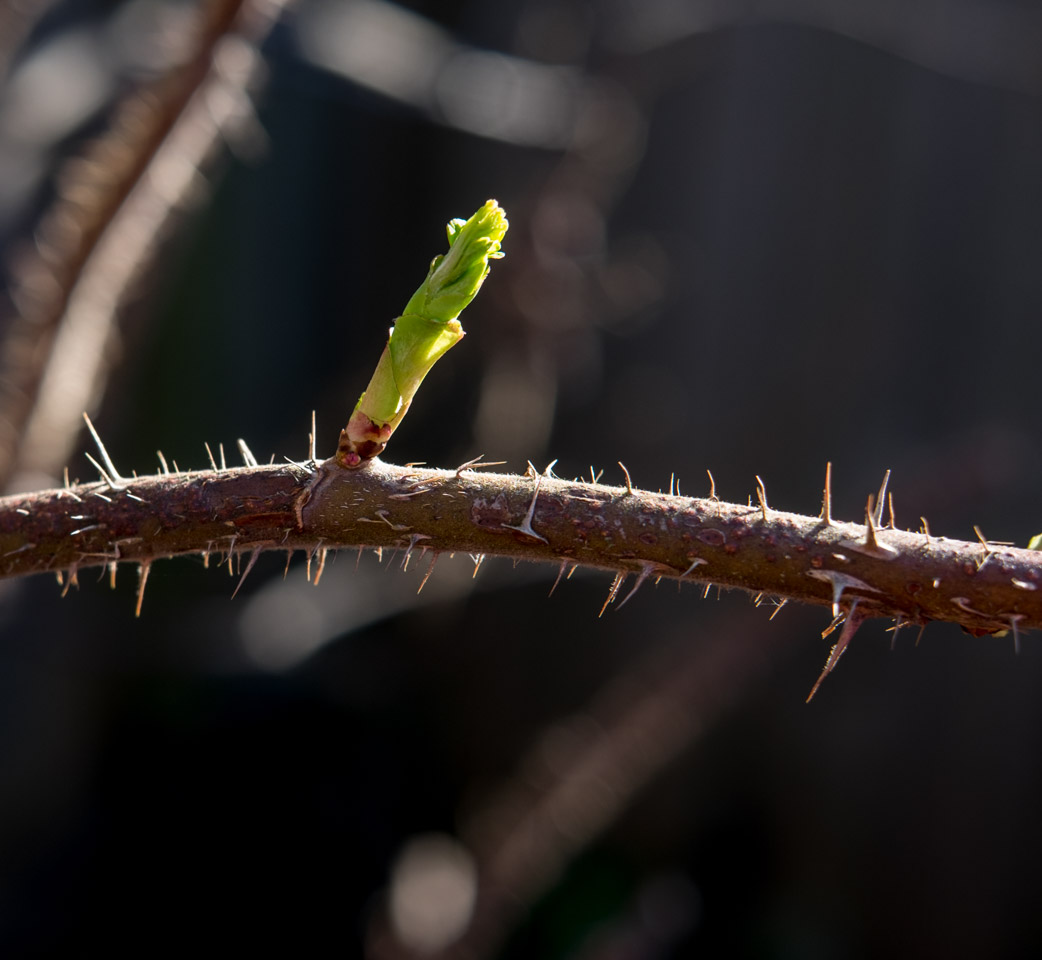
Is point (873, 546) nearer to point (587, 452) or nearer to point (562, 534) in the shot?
point (562, 534)

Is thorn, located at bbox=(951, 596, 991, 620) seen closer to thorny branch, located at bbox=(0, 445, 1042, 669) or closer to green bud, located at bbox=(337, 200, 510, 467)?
thorny branch, located at bbox=(0, 445, 1042, 669)

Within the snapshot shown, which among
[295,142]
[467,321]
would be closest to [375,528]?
[467,321]

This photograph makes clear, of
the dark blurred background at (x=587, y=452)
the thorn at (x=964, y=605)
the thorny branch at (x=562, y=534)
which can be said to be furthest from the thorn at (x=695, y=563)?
the dark blurred background at (x=587, y=452)

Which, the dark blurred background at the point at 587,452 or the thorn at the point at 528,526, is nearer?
the thorn at the point at 528,526

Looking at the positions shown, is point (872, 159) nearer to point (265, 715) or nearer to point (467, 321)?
point (467, 321)

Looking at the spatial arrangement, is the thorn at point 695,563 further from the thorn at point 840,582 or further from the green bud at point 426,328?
the green bud at point 426,328

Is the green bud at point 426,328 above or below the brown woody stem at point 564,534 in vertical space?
above
